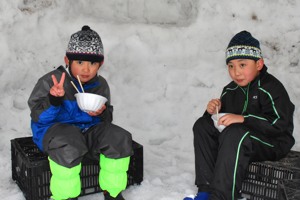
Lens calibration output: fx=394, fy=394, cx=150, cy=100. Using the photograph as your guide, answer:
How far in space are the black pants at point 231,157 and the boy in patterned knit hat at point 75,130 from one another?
2.13 feet

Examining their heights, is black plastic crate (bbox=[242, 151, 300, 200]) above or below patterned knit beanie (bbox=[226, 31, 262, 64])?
below

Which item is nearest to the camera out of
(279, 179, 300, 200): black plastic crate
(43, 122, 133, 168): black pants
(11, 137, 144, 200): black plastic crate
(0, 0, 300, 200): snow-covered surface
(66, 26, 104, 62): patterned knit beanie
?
(279, 179, 300, 200): black plastic crate

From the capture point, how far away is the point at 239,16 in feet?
16.6

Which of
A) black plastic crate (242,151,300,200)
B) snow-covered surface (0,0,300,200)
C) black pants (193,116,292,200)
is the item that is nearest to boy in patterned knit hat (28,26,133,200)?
black pants (193,116,292,200)

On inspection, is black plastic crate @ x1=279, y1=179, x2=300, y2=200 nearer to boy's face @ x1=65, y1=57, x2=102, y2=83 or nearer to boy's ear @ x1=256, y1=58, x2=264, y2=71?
boy's ear @ x1=256, y1=58, x2=264, y2=71

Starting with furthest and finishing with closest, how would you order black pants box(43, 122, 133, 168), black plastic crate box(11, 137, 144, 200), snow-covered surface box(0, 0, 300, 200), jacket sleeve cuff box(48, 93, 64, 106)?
snow-covered surface box(0, 0, 300, 200) < black plastic crate box(11, 137, 144, 200) < jacket sleeve cuff box(48, 93, 64, 106) < black pants box(43, 122, 133, 168)

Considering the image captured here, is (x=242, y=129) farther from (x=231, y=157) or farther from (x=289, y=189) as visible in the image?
(x=289, y=189)

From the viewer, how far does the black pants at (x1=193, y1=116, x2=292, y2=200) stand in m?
2.86

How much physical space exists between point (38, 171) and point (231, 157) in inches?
58.2

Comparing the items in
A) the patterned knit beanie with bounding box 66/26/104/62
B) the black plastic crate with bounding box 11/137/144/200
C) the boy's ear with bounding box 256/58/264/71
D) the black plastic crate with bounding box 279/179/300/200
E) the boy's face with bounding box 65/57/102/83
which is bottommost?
the black plastic crate with bounding box 11/137/144/200

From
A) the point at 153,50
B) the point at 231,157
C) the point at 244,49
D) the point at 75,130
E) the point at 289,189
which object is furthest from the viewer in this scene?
the point at 153,50

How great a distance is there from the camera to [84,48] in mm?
3160

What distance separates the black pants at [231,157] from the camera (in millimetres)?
2859

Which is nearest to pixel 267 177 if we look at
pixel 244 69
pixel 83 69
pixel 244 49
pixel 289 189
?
pixel 289 189
